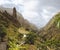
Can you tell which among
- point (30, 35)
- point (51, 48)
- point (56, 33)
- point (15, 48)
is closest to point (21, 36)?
point (30, 35)

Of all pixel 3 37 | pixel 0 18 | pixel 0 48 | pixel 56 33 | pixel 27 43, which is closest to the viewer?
pixel 0 48

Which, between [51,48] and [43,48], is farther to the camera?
[51,48]

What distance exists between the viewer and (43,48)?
6512cm

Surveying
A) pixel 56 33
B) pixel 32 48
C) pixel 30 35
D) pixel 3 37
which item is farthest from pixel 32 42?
pixel 56 33

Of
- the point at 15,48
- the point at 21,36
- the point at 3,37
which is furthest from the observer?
the point at 21,36

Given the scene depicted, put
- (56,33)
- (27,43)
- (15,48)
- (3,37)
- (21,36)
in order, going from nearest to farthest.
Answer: (15,48), (3,37), (27,43), (21,36), (56,33)

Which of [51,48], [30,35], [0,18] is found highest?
[0,18]

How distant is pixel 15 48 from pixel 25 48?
309 cm

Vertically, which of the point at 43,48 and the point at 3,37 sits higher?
the point at 3,37

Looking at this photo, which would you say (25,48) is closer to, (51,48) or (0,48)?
(0,48)

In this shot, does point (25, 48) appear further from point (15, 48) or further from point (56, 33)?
point (56, 33)

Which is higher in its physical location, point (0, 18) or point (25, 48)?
point (0, 18)

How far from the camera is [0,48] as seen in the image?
53.7 m

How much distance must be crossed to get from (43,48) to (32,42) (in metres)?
5.40
